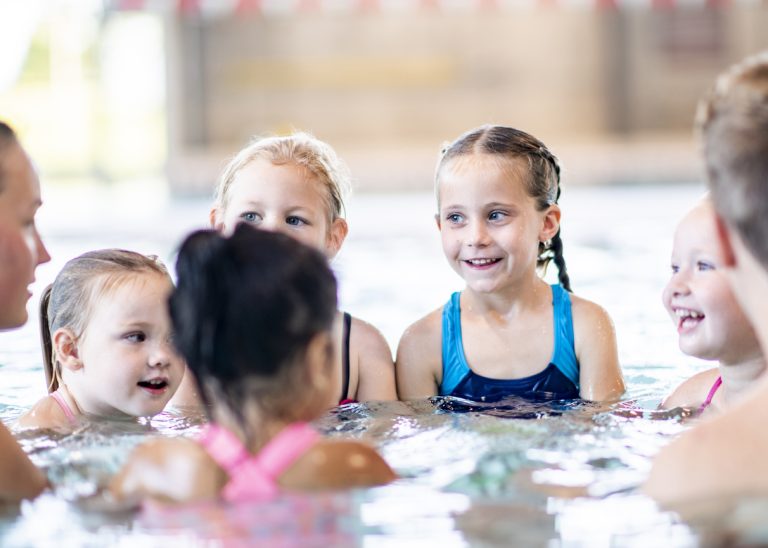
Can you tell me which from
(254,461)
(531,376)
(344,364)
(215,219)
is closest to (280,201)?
(215,219)

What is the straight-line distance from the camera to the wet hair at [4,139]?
101 inches

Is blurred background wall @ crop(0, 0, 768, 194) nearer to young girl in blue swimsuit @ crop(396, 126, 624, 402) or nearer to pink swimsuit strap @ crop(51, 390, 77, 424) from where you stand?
young girl in blue swimsuit @ crop(396, 126, 624, 402)

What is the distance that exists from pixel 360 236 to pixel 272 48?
5.07 metres

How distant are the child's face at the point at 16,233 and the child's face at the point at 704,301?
169 cm

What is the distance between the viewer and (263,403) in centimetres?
217

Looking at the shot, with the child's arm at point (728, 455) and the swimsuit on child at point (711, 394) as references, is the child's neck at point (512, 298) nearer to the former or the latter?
the swimsuit on child at point (711, 394)

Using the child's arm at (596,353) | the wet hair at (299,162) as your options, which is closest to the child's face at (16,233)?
the wet hair at (299,162)

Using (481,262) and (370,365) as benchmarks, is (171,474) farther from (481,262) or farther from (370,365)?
(481,262)

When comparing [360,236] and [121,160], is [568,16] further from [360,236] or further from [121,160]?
[121,160]

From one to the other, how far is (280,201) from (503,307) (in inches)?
34.7

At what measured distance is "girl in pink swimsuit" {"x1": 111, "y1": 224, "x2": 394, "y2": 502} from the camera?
82.9 inches

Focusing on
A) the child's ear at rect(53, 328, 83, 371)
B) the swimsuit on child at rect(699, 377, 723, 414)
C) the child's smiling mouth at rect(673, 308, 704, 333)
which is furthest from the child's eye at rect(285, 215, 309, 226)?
the swimsuit on child at rect(699, 377, 723, 414)

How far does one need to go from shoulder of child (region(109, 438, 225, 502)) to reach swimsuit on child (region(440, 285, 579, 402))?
1703mm

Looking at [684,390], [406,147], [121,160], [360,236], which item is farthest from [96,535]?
[121,160]
